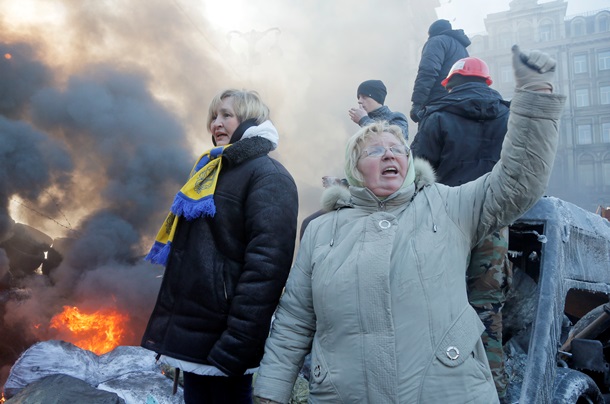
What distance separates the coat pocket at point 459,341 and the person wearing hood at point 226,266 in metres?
0.77

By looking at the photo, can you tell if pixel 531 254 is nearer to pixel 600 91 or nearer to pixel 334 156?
pixel 334 156

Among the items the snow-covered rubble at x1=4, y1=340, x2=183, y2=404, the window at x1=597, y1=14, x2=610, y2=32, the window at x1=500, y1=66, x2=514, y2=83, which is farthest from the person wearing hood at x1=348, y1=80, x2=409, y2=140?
the window at x1=597, y1=14, x2=610, y2=32

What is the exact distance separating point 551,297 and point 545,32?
137ft

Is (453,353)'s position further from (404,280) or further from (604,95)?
(604,95)

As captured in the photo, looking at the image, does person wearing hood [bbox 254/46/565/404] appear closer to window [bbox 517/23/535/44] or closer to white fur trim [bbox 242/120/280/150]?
white fur trim [bbox 242/120/280/150]

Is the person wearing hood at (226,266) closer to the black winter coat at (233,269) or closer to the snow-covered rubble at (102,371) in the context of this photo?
the black winter coat at (233,269)

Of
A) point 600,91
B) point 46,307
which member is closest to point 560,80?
point 600,91

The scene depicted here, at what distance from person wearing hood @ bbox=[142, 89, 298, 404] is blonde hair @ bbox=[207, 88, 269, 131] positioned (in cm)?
10

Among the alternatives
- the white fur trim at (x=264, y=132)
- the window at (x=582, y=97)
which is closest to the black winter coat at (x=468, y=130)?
the white fur trim at (x=264, y=132)

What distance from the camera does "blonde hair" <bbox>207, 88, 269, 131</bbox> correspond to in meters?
2.38

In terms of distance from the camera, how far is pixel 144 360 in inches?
181

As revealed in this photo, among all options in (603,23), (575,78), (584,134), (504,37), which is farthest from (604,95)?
(504,37)

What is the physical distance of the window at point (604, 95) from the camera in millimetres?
34531

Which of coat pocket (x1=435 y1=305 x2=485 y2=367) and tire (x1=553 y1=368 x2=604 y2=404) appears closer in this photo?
coat pocket (x1=435 y1=305 x2=485 y2=367)
